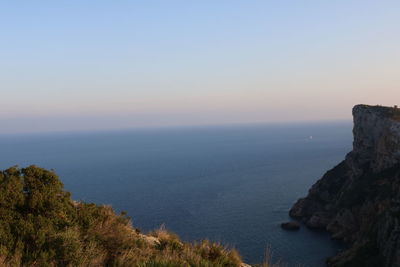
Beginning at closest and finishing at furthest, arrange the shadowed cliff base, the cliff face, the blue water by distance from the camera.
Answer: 1. the shadowed cliff base
2. the cliff face
3. the blue water

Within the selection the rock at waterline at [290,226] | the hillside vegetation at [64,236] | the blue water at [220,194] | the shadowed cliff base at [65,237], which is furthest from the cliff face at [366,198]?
the shadowed cliff base at [65,237]

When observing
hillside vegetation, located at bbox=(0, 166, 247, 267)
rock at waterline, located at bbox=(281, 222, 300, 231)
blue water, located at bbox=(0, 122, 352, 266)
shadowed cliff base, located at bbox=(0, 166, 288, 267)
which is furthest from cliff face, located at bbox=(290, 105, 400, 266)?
shadowed cliff base, located at bbox=(0, 166, 288, 267)

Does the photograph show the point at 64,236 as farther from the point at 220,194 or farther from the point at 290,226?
the point at 220,194

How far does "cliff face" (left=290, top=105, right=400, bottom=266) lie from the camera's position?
163 ft

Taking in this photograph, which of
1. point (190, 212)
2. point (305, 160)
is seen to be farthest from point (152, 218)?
point (305, 160)

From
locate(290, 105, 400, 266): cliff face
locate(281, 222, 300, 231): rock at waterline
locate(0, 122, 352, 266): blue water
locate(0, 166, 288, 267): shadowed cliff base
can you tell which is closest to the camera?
locate(0, 166, 288, 267): shadowed cliff base

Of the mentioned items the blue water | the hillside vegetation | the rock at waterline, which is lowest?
the rock at waterline

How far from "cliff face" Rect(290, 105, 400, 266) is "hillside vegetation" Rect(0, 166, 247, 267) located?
42785mm

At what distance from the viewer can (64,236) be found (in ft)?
27.9

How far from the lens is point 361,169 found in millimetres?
81688

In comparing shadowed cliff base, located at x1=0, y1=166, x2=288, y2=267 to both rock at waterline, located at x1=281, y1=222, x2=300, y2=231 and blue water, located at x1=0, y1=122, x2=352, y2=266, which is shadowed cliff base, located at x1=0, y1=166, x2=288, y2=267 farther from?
rock at waterline, located at x1=281, y1=222, x2=300, y2=231

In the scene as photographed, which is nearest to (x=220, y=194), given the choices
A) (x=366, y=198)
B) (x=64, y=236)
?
(x=366, y=198)

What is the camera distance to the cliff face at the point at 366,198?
49625mm

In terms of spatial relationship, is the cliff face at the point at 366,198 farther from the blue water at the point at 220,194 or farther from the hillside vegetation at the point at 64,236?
the hillside vegetation at the point at 64,236
